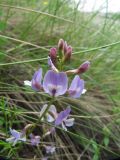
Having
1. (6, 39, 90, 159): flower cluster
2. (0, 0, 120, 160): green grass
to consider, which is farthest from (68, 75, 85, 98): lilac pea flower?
(0, 0, 120, 160): green grass

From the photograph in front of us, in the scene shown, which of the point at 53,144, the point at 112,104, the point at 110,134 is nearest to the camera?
the point at 53,144

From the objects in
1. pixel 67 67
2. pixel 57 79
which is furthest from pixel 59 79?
pixel 67 67

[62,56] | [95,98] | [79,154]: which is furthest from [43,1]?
[62,56]

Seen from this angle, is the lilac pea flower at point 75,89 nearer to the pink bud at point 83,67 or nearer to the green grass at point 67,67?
the pink bud at point 83,67

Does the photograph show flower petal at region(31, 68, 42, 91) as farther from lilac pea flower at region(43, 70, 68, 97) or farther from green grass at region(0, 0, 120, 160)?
green grass at region(0, 0, 120, 160)

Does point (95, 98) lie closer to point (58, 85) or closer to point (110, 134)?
point (110, 134)

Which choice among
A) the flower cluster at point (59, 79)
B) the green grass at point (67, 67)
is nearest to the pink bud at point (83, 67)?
the flower cluster at point (59, 79)
